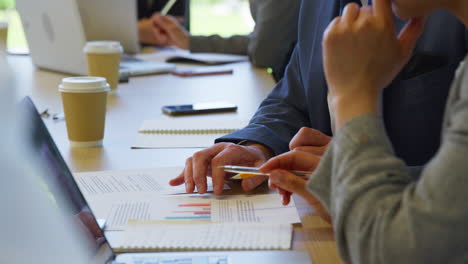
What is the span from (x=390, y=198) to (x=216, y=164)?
484 mm

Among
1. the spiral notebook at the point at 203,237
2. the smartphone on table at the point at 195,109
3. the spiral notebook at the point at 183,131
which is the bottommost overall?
the smartphone on table at the point at 195,109

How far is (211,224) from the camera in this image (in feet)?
2.76

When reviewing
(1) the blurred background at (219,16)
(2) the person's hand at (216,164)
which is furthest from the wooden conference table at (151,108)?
(1) the blurred background at (219,16)

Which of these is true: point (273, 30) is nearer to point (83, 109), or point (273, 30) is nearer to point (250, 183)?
point (83, 109)

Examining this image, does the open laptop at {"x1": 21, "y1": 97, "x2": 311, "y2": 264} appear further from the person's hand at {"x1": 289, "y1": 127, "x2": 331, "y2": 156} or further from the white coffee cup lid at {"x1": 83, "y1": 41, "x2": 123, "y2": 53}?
the white coffee cup lid at {"x1": 83, "y1": 41, "x2": 123, "y2": 53}

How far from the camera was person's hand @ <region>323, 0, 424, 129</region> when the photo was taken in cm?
64

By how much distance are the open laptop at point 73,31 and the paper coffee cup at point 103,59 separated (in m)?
0.20

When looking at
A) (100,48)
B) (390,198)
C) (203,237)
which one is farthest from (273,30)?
(390,198)

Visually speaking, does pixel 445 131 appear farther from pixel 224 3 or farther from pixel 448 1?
pixel 224 3

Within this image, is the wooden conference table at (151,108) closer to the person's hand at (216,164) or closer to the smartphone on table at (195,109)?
the smartphone on table at (195,109)

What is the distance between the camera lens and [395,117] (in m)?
1.04

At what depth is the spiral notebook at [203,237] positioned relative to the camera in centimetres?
76

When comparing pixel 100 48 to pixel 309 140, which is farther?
pixel 100 48

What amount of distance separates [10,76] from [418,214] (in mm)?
350
